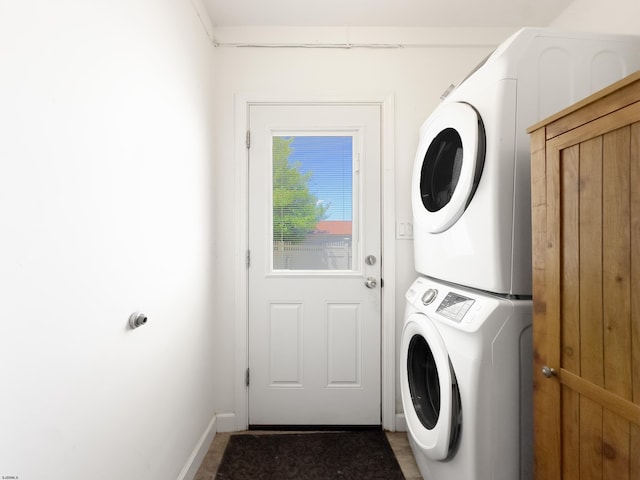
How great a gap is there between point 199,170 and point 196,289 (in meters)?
0.63

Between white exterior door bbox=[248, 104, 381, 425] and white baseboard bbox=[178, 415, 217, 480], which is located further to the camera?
white exterior door bbox=[248, 104, 381, 425]

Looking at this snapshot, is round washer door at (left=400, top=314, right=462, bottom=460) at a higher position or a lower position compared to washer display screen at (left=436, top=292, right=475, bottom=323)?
lower

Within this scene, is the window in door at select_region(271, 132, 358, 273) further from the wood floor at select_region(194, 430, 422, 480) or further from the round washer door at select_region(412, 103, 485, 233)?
the wood floor at select_region(194, 430, 422, 480)

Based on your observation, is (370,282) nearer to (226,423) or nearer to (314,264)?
(314,264)

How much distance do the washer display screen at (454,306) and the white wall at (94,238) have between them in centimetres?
111

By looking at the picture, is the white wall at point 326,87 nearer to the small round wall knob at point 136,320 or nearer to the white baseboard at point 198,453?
the white baseboard at point 198,453

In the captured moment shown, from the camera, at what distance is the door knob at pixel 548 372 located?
89 centimetres

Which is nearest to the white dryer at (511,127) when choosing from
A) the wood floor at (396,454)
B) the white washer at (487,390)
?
the white washer at (487,390)

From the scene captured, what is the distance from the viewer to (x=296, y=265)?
1955mm

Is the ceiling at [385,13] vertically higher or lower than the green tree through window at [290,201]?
higher

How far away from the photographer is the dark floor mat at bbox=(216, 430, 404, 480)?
1.56 metres

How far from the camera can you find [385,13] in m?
1.79

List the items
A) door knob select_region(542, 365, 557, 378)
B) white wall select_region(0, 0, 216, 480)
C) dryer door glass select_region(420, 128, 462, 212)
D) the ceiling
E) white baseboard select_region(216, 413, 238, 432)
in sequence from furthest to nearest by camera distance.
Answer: white baseboard select_region(216, 413, 238, 432)
the ceiling
dryer door glass select_region(420, 128, 462, 212)
door knob select_region(542, 365, 557, 378)
white wall select_region(0, 0, 216, 480)

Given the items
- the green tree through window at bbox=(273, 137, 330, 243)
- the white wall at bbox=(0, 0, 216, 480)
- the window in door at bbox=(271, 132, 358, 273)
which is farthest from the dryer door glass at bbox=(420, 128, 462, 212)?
the white wall at bbox=(0, 0, 216, 480)
